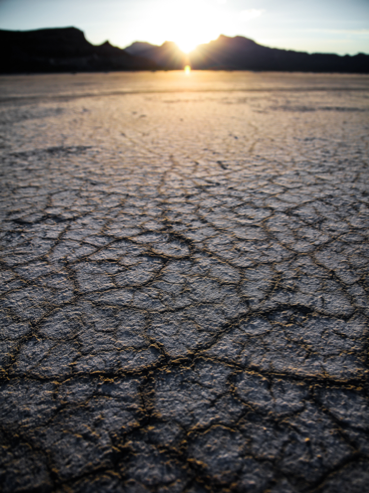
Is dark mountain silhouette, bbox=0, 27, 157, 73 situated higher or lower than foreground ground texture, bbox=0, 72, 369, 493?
higher

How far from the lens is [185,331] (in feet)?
3.54

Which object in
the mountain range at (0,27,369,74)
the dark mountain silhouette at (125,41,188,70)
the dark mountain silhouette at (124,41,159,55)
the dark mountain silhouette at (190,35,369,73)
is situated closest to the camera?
the mountain range at (0,27,369,74)

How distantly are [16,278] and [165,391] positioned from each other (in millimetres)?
937

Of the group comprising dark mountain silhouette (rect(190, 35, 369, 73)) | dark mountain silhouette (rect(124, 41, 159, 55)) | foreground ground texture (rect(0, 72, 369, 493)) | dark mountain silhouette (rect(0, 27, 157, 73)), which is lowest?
foreground ground texture (rect(0, 72, 369, 493))

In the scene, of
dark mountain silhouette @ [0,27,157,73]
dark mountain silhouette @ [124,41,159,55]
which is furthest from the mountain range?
dark mountain silhouette @ [124,41,159,55]

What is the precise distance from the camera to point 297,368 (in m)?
0.94

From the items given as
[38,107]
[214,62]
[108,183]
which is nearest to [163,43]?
[214,62]

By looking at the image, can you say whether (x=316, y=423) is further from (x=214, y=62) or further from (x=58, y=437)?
(x=214, y=62)

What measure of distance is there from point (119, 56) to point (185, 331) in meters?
43.0

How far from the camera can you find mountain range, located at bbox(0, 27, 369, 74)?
88.6 ft

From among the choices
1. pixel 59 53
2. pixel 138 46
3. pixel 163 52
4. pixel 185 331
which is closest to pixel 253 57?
pixel 163 52

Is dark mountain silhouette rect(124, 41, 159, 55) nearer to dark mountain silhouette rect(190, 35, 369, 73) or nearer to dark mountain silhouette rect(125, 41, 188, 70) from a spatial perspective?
dark mountain silhouette rect(125, 41, 188, 70)

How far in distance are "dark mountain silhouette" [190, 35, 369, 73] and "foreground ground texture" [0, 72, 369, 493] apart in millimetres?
43072

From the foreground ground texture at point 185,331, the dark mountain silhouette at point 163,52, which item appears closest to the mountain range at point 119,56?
the dark mountain silhouette at point 163,52
